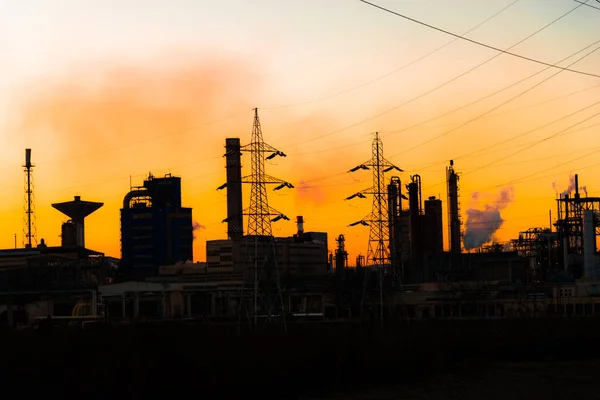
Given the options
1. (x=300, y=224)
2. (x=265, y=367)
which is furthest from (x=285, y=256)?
(x=265, y=367)

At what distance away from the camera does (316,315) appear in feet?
363

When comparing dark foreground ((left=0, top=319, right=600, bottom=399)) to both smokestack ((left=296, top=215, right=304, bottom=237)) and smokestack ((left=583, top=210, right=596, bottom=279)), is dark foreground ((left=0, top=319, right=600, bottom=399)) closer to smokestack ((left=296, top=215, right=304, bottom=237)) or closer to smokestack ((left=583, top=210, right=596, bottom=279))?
smokestack ((left=583, top=210, right=596, bottom=279))

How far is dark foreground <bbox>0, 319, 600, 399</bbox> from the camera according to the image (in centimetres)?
3591

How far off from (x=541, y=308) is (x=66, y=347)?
246 feet

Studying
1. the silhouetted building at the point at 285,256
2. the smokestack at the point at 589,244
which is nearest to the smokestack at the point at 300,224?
the silhouetted building at the point at 285,256

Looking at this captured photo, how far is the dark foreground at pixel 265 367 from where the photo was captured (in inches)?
1414

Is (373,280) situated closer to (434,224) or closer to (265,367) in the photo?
(434,224)

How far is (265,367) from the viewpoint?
128 ft

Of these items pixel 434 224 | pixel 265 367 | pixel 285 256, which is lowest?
pixel 265 367

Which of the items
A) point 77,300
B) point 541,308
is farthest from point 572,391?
point 77,300

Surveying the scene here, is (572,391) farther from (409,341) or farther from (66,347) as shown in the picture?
(66,347)

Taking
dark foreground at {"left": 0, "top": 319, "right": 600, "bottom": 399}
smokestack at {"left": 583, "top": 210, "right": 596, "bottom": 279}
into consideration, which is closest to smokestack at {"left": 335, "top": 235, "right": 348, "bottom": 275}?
smokestack at {"left": 583, "top": 210, "right": 596, "bottom": 279}

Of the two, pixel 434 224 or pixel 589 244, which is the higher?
pixel 434 224

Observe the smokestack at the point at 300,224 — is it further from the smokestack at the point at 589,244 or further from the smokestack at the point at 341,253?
the smokestack at the point at 589,244
